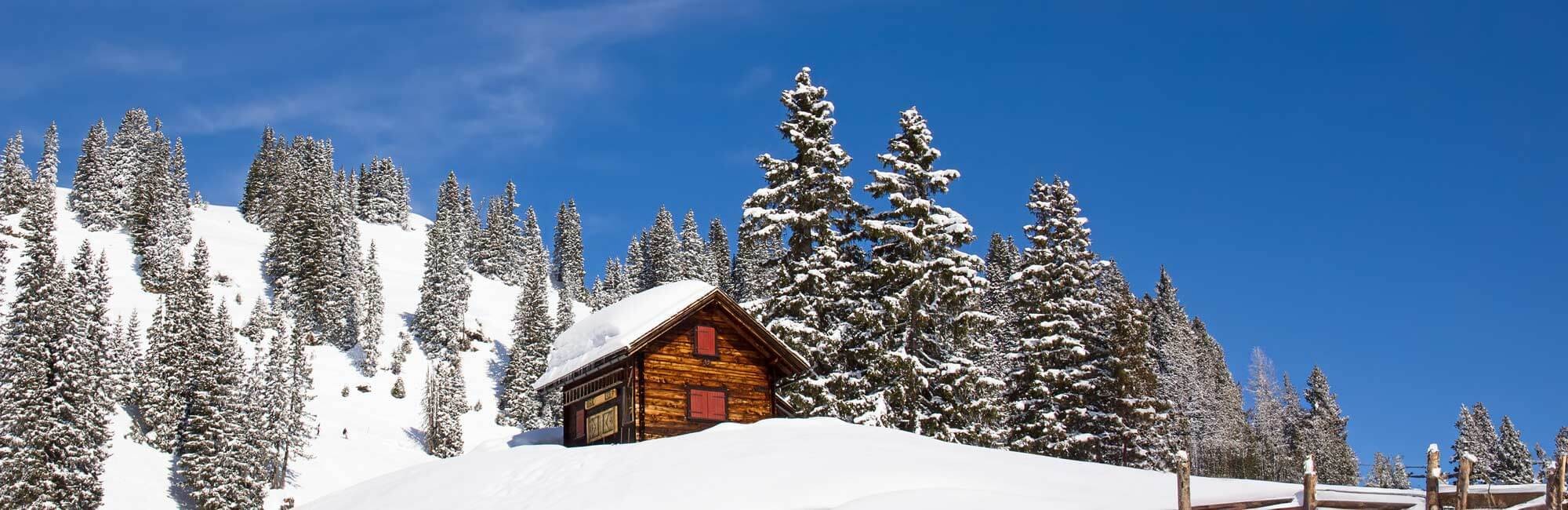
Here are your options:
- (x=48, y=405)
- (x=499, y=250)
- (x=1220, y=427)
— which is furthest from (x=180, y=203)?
(x=1220, y=427)

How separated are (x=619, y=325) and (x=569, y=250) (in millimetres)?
127835

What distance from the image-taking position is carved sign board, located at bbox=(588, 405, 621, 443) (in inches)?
1506

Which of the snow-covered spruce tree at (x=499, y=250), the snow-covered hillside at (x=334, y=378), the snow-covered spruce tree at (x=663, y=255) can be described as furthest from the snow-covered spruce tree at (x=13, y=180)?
the snow-covered spruce tree at (x=663, y=255)

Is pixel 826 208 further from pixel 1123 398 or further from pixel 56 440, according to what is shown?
pixel 56 440

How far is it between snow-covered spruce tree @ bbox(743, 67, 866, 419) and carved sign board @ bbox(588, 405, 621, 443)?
5.74 meters

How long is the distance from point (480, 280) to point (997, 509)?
12614 centimetres

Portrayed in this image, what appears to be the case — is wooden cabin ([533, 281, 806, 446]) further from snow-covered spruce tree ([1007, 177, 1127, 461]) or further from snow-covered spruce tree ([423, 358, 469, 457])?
snow-covered spruce tree ([423, 358, 469, 457])

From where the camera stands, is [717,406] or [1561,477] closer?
[1561,477]

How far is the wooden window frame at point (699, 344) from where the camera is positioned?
128 feet

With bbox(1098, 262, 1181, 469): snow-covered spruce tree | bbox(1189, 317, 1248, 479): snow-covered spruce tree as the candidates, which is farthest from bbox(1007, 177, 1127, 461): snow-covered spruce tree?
bbox(1189, 317, 1248, 479): snow-covered spruce tree

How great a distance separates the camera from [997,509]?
22188 millimetres

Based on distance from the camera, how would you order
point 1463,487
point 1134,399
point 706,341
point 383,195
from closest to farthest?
point 1463,487
point 706,341
point 1134,399
point 383,195

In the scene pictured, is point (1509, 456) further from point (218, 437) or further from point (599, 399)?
point (218, 437)

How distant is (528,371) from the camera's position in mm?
97250
